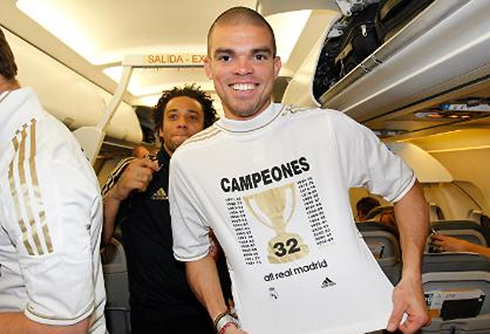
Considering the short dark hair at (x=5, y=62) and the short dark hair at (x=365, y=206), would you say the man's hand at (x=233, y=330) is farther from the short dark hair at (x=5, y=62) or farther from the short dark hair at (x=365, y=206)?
the short dark hair at (x=365, y=206)

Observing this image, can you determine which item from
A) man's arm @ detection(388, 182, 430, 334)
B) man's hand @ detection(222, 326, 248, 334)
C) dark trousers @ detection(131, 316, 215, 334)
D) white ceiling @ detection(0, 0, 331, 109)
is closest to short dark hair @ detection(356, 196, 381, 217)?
white ceiling @ detection(0, 0, 331, 109)

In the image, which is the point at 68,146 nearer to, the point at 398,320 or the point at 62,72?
the point at 398,320

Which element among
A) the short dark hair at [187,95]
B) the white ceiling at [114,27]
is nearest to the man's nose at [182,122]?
the short dark hair at [187,95]

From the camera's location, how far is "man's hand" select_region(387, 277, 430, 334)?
4.56ft

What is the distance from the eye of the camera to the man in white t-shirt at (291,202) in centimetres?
141

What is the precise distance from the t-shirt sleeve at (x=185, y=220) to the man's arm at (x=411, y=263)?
750 millimetres

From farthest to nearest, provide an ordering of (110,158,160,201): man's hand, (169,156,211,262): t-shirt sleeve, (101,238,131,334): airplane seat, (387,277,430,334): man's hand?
(101,238,131,334): airplane seat, (110,158,160,201): man's hand, (169,156,211,262): t-shirt sleeve, (387,277,430,334): man's hand

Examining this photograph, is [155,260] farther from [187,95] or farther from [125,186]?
[187,95]

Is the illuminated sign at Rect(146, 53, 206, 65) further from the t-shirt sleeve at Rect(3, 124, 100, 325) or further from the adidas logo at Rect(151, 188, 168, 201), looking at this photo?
the t-shirt sleeve at Rect(3, 124, 100, 325)

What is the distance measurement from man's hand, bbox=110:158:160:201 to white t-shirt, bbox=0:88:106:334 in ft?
3.05

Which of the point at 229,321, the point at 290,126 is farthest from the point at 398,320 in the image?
the point at 290,126

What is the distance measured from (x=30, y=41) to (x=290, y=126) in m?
2.67

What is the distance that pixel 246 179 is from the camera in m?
1.48

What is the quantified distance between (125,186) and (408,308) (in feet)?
4.54
